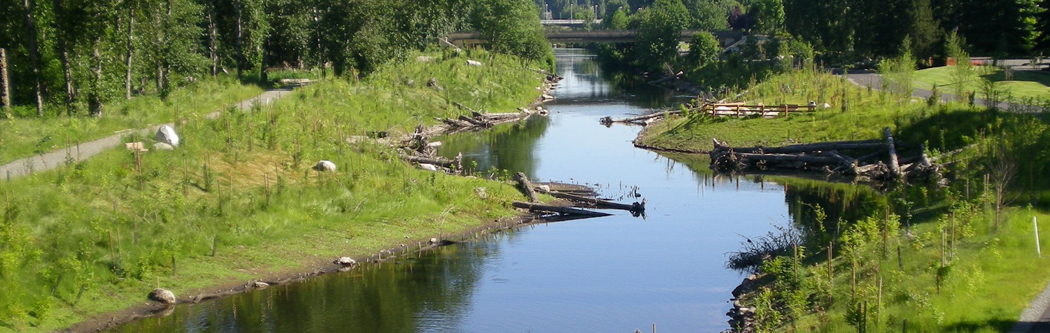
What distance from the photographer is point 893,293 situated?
894 inches

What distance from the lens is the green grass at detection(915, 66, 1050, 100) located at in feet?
203

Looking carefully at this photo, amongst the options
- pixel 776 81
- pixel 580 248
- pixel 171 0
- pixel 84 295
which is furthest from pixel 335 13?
pixel 84 295

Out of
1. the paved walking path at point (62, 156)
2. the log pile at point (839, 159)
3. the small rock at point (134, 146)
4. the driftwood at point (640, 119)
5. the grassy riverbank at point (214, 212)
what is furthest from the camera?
the driftwood at point (640, 119)

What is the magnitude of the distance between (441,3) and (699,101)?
23783mm

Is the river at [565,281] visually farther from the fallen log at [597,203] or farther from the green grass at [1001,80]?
the green grass at [1001,80]

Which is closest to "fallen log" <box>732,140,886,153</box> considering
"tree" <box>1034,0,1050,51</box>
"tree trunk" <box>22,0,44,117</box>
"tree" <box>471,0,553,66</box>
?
"tree" <box>1034,0,1050,51</box>

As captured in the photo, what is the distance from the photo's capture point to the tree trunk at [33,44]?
1648 inches

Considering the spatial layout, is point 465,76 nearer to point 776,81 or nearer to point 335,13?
point 335,13

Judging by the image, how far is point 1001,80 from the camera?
219ft

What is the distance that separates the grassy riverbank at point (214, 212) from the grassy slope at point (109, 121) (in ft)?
8.32

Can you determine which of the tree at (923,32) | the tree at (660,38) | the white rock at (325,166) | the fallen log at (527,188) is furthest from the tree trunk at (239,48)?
the tree at (660,38)

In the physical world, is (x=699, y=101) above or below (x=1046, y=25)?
below

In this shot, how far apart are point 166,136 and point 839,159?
3067 cm

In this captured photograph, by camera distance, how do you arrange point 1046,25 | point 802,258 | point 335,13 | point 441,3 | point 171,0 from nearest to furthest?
point 802,258 → point 171,0 → point 335,13 → point 1046,25 → point 441,3
